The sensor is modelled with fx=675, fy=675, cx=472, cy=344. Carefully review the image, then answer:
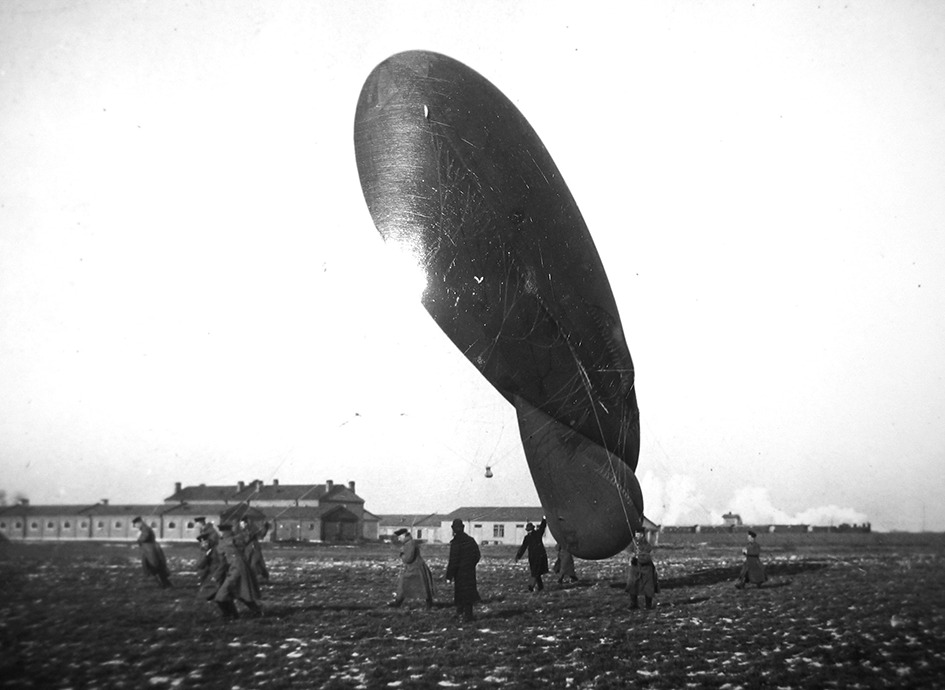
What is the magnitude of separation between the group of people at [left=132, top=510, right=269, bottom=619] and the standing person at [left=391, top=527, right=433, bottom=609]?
165cm

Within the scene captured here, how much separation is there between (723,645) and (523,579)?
4843mm

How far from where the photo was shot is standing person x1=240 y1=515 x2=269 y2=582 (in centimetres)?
609

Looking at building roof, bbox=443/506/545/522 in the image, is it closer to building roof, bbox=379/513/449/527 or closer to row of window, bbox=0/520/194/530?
building roof, bbox=379/513/449/527

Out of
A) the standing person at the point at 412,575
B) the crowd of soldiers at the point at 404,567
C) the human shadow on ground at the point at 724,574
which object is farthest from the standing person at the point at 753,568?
the standing person at the point at 412,575

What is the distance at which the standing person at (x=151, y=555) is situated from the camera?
18.4 feet

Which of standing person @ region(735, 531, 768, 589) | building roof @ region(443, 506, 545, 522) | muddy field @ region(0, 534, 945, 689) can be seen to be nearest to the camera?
muddy field @ region(0, 534, 945, 689)

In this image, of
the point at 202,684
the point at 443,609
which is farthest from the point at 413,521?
the point at 202,684

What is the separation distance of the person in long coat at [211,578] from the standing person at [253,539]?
1.01ft

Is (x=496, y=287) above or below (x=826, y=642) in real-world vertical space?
above

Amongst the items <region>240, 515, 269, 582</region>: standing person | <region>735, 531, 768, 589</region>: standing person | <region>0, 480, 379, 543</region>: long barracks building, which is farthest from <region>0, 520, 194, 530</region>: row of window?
<region>735, 531, 768, 589</region>: standing person

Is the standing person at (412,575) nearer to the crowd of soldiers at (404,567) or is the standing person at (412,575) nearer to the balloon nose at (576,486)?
the crowd of soldiers at (404,567)

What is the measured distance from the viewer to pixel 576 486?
6.95 meters

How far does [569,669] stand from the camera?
6148 millimetres

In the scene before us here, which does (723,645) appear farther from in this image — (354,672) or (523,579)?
(523,579)
